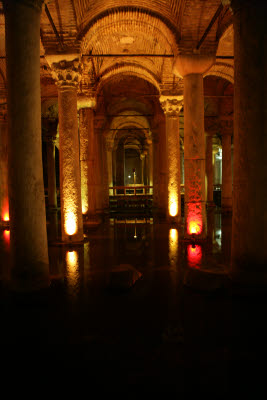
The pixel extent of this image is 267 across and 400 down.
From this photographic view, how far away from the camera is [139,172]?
35.1 m

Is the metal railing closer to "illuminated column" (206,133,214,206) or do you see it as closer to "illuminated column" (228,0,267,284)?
"illuminated column" (206,133,214,206)

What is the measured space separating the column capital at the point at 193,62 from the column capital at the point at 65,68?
2.48 meters

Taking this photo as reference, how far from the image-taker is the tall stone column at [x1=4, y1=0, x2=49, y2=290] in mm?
3777

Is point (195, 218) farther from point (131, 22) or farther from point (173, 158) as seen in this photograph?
point (131, 22)

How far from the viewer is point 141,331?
110 inches

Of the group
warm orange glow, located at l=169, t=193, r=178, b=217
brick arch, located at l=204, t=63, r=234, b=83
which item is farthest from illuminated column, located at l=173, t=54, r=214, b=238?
→ brick arch, located at l=204, t=63, r=234, b=83

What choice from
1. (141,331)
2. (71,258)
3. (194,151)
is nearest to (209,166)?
(194,151)

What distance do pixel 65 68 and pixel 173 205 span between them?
592cm

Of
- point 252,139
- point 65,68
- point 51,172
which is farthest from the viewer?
point 51,172

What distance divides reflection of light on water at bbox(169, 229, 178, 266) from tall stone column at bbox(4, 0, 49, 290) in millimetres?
2654

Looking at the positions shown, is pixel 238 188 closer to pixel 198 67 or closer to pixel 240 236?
pixel 240 236

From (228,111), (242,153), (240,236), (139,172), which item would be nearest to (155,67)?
(228,111)

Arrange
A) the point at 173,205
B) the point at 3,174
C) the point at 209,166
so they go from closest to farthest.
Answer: the point at 173,205
the point at 3,174
the point at 209,166

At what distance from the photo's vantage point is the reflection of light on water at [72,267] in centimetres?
449
